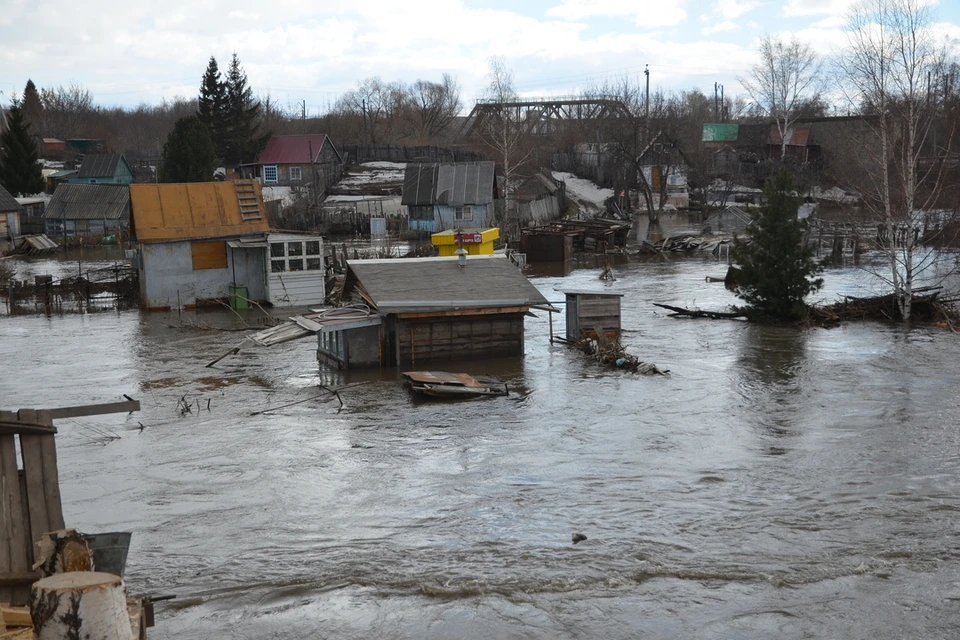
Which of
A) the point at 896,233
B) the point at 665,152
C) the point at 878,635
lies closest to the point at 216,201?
the point at 896,233

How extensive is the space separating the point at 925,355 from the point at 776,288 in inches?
206

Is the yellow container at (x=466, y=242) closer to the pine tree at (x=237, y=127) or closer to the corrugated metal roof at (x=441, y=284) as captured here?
the corrugated metal roof at (x=441, y=284)

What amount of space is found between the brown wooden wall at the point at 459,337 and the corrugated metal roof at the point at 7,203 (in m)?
43.9

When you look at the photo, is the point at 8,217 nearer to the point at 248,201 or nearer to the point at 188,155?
the point at 188,155

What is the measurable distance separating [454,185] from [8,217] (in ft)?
88.9

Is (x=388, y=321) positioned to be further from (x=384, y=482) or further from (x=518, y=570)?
(x=518, y=570)

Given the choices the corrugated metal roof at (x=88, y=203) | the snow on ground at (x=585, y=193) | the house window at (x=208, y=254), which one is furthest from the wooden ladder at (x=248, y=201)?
the snow on ground at (x=585, y=193)

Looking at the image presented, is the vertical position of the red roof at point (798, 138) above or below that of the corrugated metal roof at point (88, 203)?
above

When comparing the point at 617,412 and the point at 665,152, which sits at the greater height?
the point at 665,152

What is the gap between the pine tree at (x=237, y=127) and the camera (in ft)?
223

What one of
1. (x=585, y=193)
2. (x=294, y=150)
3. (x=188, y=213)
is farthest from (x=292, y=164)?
(x=188, y=213)

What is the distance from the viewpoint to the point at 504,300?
72.9 feet

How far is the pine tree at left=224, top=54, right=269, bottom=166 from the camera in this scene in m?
67.9

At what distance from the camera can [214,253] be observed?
31000 mm
